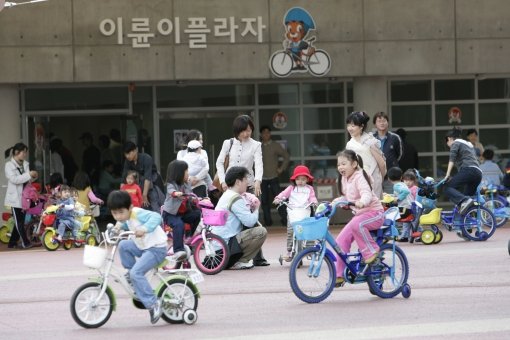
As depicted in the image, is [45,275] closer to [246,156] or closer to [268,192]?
[246,156]

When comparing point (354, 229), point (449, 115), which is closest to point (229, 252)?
point (354, 229)

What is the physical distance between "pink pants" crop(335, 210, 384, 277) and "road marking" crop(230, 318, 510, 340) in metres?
1.66

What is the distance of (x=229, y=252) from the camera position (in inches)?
585

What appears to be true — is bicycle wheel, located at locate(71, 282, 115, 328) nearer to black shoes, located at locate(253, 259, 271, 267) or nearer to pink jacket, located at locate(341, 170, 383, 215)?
pink jacket, located at locate(341, 170, 383, 215)

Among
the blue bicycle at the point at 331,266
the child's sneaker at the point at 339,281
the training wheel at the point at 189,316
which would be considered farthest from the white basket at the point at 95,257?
the child's sneaker at the point at 339,281

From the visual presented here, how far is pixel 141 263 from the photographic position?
34.1ft

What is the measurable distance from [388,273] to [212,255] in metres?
3.32

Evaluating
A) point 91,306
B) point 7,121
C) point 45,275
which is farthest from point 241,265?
point 7,121

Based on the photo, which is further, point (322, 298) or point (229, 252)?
point (229, 252)

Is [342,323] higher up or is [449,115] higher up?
[449,115]

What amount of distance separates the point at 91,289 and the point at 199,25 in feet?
46.1

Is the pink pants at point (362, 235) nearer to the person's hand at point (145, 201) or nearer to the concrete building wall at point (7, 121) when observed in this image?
the person's hand at point (145, 201)

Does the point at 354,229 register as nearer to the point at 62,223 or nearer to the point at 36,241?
the point at 62,223

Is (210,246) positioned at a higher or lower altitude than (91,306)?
higher
